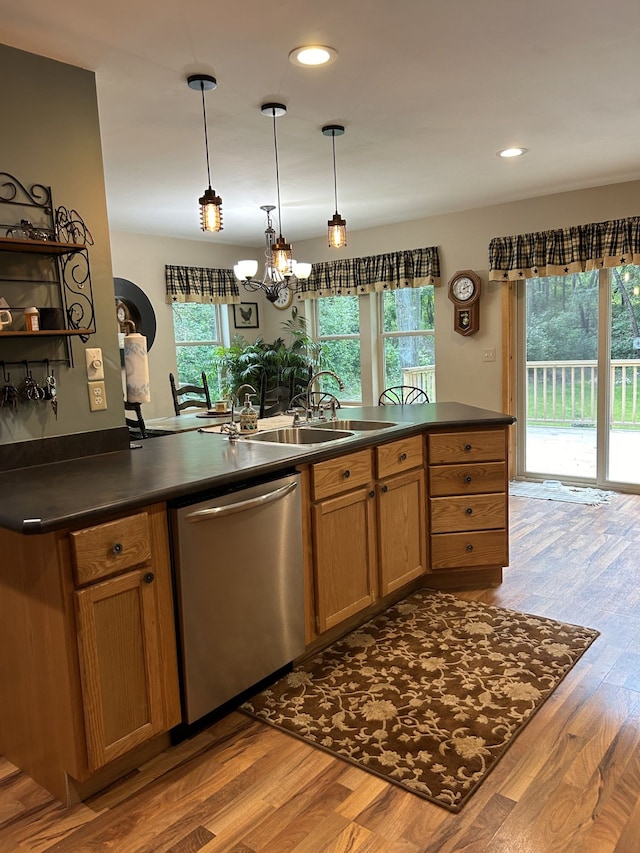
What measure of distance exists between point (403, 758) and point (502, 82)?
270 cm

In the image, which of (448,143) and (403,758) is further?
(448,143)

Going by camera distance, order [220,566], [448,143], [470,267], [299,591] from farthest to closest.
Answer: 1. [470,267]
2. [448,143]
3. [299,591]
4. [220,566]

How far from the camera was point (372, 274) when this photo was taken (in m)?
6.10

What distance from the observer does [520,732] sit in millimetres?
2121

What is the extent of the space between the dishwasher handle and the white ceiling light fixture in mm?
→ 2626

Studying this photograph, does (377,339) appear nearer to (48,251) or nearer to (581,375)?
(581,375)

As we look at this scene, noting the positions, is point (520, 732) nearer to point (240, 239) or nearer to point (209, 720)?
point (209, 720)

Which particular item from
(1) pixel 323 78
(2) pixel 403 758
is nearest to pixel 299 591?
(2) pixel 403 758

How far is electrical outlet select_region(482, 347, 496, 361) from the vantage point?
5461mm

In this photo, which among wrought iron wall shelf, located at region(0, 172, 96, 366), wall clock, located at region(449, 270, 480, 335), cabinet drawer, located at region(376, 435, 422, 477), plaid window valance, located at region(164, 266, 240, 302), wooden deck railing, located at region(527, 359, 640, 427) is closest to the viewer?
wrought iron wall shelf, located at region(0, 172, 96, 366)

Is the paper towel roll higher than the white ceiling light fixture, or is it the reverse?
the white ceiling light fixture

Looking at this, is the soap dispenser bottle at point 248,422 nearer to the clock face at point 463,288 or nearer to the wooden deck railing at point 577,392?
the clock face at point 463,288

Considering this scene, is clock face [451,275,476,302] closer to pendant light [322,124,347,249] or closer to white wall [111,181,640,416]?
white wall [111,181,640,416]

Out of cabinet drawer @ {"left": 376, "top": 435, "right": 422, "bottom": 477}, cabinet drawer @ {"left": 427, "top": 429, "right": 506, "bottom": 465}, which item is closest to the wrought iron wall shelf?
cabinet drawer @ {"left": 376, "top": 435, "right": 422, "bottom": 477}
